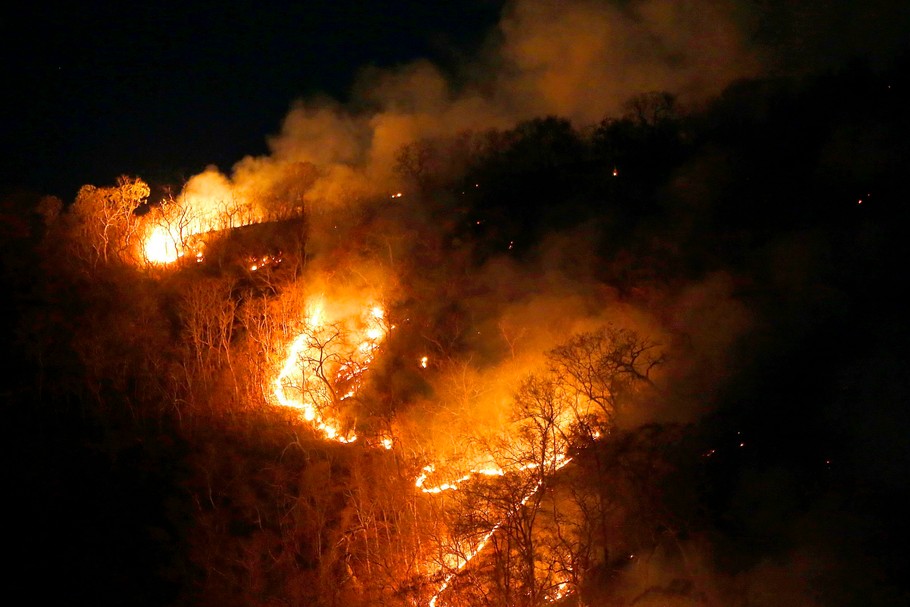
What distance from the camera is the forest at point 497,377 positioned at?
11906mm

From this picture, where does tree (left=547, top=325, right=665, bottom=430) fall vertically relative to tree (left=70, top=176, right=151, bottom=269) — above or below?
below

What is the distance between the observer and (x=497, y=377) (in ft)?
52.8

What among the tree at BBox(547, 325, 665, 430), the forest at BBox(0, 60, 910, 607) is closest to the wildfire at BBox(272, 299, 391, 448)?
the forest at BBox(0, 60, 910, 607)

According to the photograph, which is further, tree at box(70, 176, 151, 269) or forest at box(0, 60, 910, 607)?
tree at box(70, 176, 151, 269)

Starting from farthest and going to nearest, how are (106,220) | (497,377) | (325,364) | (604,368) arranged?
(106,220)
(325,364)
(497,377)
(604,368)

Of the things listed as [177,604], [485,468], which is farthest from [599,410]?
[177,604]

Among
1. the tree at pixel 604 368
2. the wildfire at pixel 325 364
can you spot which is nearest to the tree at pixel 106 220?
the wildfire at pixel 325 364

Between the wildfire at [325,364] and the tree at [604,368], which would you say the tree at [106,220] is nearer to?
the wildfire at [325,364]

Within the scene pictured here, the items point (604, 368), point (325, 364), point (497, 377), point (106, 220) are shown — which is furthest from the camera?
point (106, 220)

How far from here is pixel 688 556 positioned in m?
11.5

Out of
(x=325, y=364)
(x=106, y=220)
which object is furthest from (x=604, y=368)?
(x=106, y=220)

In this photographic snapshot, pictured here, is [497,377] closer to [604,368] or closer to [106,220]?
[604,368]

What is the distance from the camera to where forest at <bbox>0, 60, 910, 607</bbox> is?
1191cm

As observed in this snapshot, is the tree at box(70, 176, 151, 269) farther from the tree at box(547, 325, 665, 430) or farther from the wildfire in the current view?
the tree at box(547, 325, 665, 430)
